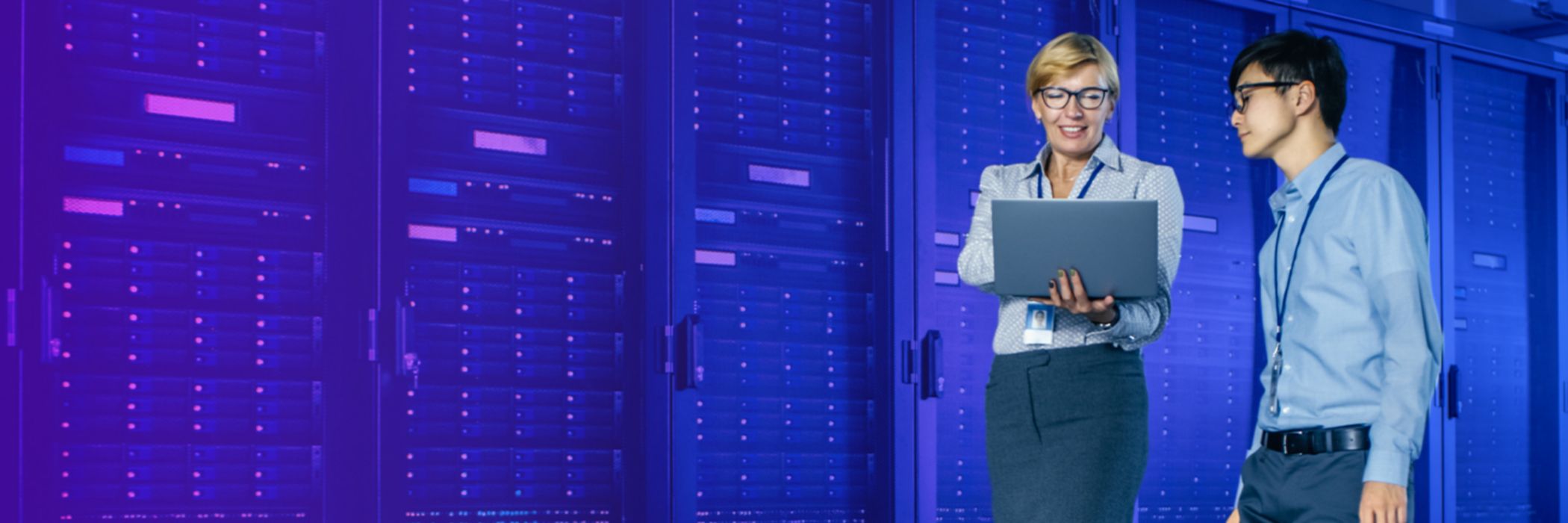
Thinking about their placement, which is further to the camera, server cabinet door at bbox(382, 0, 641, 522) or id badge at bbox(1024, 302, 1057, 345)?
server cabinet door at bbox(382, 0, 641, 522)

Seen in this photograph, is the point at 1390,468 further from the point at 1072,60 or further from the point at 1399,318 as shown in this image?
the point at 1072,60

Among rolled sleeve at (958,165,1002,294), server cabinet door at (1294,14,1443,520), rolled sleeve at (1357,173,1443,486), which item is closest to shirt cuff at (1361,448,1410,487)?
rolled sleeve at (1357,173,1443,486)

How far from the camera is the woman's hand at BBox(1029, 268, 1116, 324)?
163cm

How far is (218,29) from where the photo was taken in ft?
8.36

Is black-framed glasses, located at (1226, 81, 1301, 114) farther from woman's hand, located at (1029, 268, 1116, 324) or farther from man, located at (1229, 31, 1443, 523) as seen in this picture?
woman's hand, located at (1029, 268, 1116, 324)

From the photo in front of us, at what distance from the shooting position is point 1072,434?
168 centimetres

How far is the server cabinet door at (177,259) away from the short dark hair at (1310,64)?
1.83m

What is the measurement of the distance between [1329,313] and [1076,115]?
457 mm

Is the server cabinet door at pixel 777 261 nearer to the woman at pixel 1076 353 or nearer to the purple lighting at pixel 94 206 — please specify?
the purple lighting at pixel 94 206

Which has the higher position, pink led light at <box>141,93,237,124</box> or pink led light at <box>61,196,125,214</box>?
pink led light at <box>141,93,237,124</box>

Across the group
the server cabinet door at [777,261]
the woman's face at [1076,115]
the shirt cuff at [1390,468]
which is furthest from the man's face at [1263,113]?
the server cabinet door at [777,261]

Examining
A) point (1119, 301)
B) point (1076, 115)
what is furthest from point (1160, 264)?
point (1076, 115)

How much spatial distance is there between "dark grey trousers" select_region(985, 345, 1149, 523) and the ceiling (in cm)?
353

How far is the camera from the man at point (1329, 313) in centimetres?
134
